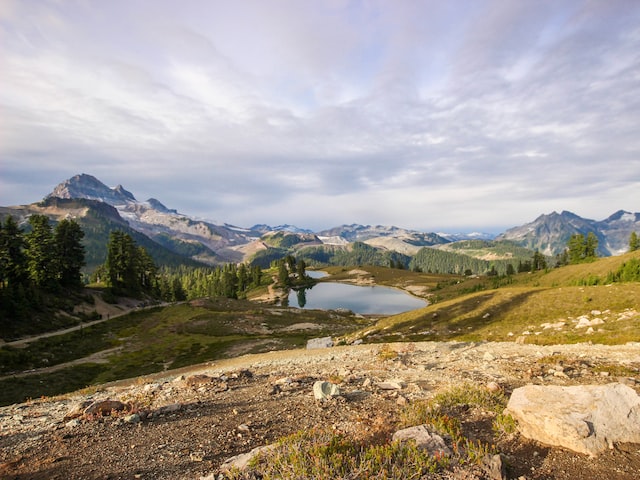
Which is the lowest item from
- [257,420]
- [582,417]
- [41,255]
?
[257,420]

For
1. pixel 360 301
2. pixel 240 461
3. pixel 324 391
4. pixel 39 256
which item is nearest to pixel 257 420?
pixel 324 391

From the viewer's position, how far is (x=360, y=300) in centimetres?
16562

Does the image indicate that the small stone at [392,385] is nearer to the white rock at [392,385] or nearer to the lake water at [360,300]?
the white rock at [392,385]

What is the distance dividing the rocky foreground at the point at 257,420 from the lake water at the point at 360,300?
117 metres

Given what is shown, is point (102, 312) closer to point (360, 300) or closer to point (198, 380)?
point (198, 380)

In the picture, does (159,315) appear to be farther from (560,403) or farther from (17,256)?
(560,403)

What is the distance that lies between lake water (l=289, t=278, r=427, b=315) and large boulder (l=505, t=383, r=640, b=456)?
125m

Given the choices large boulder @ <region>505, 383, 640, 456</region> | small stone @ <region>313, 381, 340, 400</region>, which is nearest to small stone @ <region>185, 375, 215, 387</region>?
small stone @ <region>313, 381, 340, 400</region>

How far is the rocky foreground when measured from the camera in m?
7.99

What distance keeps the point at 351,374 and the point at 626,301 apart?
40900mm

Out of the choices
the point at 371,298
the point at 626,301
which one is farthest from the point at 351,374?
the point at 371,298

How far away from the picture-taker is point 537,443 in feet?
27.7

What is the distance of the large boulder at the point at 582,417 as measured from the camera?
316 inches

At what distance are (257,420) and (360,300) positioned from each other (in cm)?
15822
